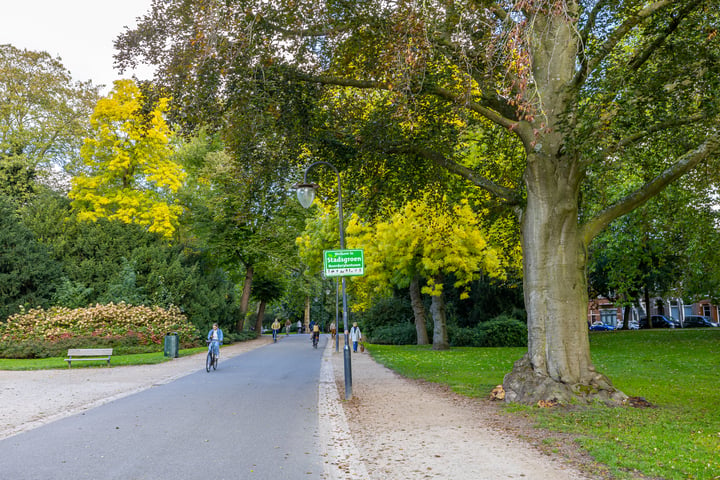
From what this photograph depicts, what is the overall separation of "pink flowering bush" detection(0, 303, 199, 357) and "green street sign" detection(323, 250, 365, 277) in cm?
1625

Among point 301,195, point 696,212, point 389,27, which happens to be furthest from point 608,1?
point 696,212

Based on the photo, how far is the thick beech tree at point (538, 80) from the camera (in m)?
8.66

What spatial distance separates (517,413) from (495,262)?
1504 cm

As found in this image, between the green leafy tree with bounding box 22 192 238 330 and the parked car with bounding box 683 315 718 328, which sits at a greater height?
the green leafy tree with bounding box 22 192 238 330

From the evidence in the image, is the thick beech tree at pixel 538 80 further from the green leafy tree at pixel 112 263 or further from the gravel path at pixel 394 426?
the green leafy tree at pixel 112 263

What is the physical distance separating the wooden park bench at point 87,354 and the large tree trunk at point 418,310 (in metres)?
15.2

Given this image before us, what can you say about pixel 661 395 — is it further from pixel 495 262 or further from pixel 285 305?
pixel 285 305

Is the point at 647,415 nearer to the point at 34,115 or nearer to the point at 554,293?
the point at 554,293

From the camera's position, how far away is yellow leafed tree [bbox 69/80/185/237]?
28859 mm

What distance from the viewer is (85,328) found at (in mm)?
24578

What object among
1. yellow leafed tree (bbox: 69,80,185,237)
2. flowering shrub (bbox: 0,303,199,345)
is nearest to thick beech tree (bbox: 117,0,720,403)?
flowering shrub (bbox: 0,303,199,345)

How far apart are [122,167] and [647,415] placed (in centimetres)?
2820

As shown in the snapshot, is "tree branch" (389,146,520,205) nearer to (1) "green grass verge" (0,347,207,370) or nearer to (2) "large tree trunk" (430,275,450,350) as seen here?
(1) "green grass verge" (0,347,207,370)

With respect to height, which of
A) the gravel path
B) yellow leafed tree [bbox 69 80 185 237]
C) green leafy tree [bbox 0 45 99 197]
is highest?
green leafy tree [bbox 0 45 99 197]
